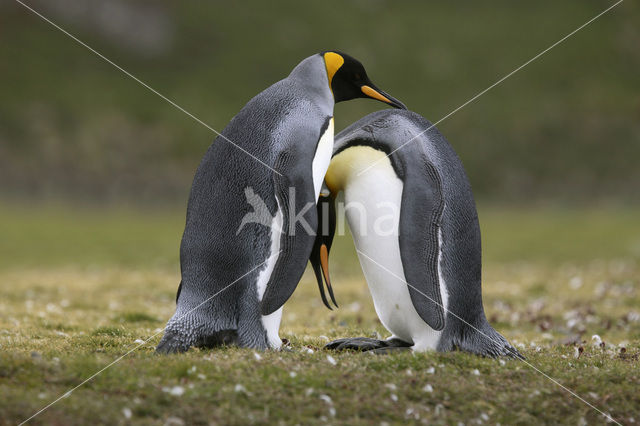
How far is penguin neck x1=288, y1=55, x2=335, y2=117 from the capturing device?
5.09m

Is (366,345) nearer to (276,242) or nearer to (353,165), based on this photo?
(276,242)

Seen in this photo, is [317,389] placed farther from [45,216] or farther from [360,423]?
[45,216]

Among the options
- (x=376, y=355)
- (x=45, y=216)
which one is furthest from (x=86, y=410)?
(x=45, y=216)

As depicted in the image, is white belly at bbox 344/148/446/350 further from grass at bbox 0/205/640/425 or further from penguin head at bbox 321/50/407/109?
penguin head at bbox 321/50/407/109

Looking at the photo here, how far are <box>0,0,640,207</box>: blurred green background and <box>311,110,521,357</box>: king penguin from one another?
28337 mm

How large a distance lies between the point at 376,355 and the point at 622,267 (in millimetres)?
9868

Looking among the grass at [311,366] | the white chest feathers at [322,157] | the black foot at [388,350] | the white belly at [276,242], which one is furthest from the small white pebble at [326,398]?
the white chest feathers at [322,157]

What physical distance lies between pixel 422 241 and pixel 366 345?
3.11ft

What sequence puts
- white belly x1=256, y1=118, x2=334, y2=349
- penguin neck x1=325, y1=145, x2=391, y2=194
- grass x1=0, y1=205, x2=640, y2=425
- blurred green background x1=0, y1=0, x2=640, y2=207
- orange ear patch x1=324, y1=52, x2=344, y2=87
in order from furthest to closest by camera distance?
blurred green background x1=0, y1=0, x2=640, y2=207 → orange ear patch x1=324, y1=52, x2=344, y2=87 → penguin neck x1=325, y1=145, x2=391, y2=194 → white belly x1=256, y1=118, x2=334, y2=349 → grass x1=0, y1=205, x2=640, y2=425

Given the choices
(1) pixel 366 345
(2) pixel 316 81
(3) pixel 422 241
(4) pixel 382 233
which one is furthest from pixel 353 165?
(1) pixel 366 345

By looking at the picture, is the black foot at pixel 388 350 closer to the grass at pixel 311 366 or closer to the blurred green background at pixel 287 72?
the grass at pixel 311 366

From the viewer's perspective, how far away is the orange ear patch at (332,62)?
529cm

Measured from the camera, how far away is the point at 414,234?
470 cm

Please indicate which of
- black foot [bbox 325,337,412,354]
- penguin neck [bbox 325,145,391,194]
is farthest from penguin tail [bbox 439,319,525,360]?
penguin neck [bbox 325,145,391,194]
